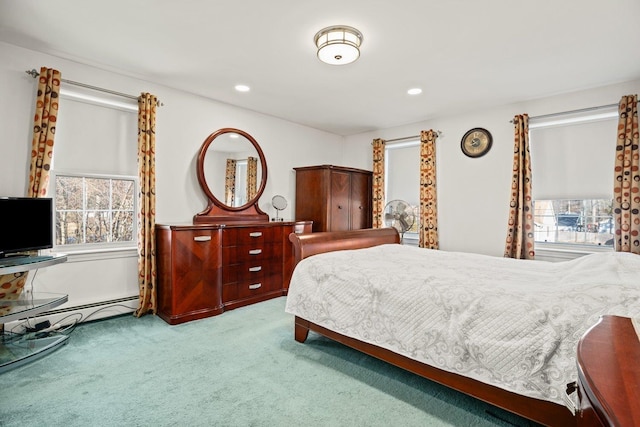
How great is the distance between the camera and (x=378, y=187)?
515 centimetres

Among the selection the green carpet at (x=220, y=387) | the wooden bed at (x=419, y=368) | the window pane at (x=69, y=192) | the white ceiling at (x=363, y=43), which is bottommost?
the green carpet at (x=220, y=387)

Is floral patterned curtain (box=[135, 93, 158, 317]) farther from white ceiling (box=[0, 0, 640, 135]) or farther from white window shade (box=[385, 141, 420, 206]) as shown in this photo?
white window shade (box=[385, 141, 420, 206])

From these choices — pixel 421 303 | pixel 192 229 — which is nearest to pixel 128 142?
pixel 192 229

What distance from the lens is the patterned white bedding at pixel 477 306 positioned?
4.71 ft

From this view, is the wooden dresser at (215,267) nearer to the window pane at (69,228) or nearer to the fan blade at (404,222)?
the window pane at (69,228)

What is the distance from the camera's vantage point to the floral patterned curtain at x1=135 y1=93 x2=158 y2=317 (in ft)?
10.7

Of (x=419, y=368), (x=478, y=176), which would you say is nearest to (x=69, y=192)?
(x=419, y=368)

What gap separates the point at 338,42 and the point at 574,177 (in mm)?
3152

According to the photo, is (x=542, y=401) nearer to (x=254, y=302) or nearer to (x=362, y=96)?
(x=254, y=302)

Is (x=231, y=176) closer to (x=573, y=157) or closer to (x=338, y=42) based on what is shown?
(x=338, y=42)

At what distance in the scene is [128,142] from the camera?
11.0 ft

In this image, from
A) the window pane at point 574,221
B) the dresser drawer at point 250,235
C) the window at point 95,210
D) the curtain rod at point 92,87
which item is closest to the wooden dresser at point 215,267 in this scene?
the dresser drawer at point 250,235

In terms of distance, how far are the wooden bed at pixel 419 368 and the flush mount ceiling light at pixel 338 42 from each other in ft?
4.98

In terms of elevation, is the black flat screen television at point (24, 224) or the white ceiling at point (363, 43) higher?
the white ceiling at point (363, 43)
